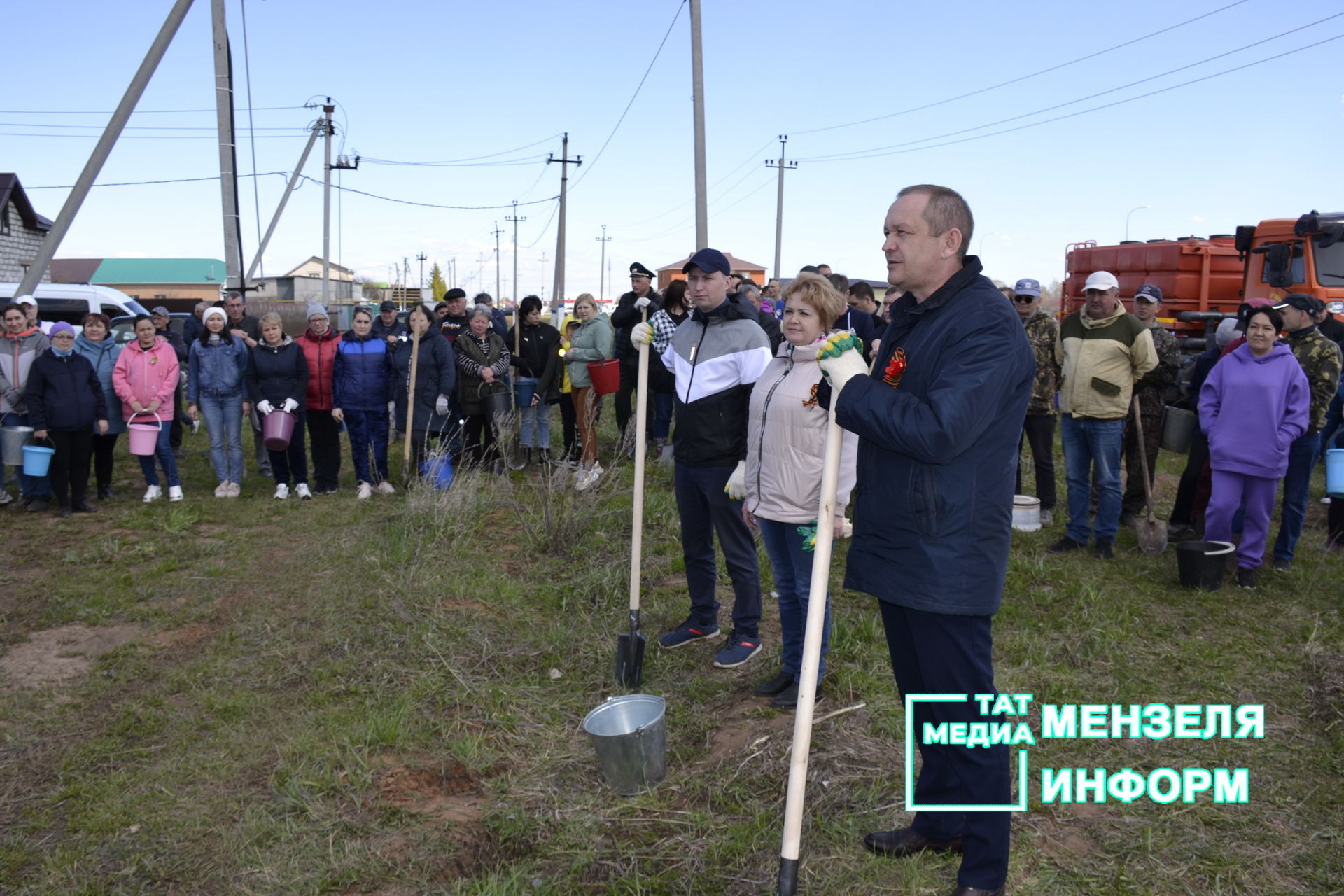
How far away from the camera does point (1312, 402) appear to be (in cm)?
Result: 662

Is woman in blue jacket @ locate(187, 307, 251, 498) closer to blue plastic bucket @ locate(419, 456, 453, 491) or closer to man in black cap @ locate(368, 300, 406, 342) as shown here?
man in black cap @ locate(368, 300, 406, 342)

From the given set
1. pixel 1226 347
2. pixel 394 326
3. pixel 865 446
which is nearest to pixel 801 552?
pixel 865 446

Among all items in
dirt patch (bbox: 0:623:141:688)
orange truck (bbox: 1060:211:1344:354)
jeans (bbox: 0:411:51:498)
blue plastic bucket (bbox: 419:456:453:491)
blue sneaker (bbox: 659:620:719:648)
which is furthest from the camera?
orange truck (bbox: 1060:211:1344:354)

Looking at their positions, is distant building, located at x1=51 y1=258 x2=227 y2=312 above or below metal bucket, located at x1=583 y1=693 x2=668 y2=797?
above

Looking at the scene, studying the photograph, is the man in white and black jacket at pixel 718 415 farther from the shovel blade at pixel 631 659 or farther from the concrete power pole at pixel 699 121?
the concrete power pole at pixel 699 121

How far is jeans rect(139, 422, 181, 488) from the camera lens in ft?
30.0

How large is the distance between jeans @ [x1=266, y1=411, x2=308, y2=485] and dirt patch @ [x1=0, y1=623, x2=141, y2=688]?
3746 mm

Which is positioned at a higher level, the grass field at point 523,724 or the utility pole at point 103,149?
the utility pole at point 103,149

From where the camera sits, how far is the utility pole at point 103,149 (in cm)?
1134

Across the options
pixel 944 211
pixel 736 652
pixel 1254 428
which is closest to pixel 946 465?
pixel 944 211

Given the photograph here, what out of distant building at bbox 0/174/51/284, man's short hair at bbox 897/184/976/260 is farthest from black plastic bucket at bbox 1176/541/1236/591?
distant building at bbox 0/174/51/284

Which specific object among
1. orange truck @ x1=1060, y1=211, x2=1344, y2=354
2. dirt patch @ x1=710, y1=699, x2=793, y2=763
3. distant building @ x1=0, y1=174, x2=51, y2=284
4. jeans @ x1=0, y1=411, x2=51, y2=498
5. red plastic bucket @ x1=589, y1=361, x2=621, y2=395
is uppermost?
distant building @ x1=0, y1=174, x2=51, y2=284

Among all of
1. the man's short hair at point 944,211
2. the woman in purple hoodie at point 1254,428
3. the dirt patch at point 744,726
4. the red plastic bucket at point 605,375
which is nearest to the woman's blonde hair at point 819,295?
the man's short hair at point 944,211

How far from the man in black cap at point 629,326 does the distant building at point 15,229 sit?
2711 centimetres
